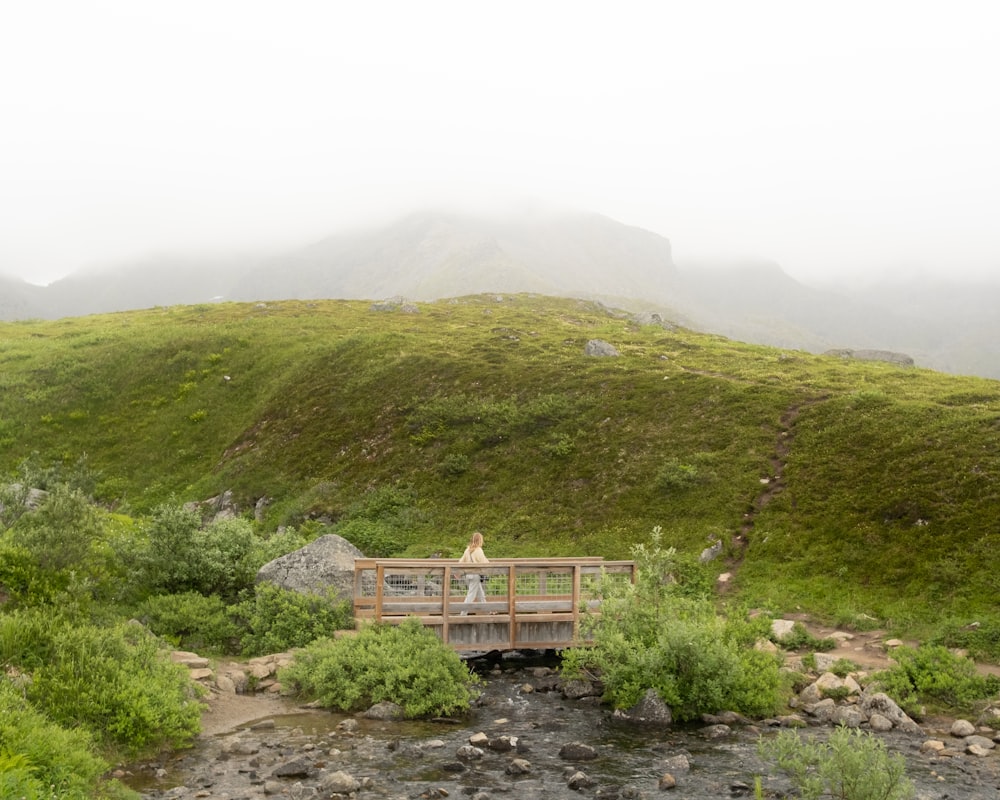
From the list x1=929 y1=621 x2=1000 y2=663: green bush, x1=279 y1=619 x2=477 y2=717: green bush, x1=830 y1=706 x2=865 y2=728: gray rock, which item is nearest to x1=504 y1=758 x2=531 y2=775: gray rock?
x1=279 y1=619 x2=477 y2=717: green bush

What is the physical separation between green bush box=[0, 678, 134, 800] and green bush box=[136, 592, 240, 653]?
8186 millimetres

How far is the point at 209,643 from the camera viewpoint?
19.7 m

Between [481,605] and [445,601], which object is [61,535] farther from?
[481,605]

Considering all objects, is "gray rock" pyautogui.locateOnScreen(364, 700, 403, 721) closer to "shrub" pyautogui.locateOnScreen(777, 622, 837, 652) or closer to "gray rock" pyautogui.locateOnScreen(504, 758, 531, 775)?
"gray rock" pyautogui.locateOnScreen(504, 758, 531, 775)

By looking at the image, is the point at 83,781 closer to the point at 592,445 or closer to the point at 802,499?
the point at 802,499

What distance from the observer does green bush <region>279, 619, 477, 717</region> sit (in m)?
16.4

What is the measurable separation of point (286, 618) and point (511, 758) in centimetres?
898

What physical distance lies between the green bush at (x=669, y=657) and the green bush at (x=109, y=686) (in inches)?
359

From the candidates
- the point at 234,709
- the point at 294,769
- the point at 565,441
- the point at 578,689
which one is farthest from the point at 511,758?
the point at 565,441

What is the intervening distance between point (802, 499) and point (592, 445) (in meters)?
11.4

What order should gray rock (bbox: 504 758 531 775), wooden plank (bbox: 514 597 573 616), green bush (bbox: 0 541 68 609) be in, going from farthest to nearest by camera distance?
wooden plank (bbox: 514 597 573 616), green bush (bbox: 0 541 68 609), gray rock (bbox: 504 758 531 775)

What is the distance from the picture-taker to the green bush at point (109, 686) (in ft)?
41.4

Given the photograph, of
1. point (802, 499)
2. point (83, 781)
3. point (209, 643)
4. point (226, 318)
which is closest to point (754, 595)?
point (802, 499)

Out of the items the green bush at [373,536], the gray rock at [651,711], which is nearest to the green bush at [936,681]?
the gray rock at [651,711]
